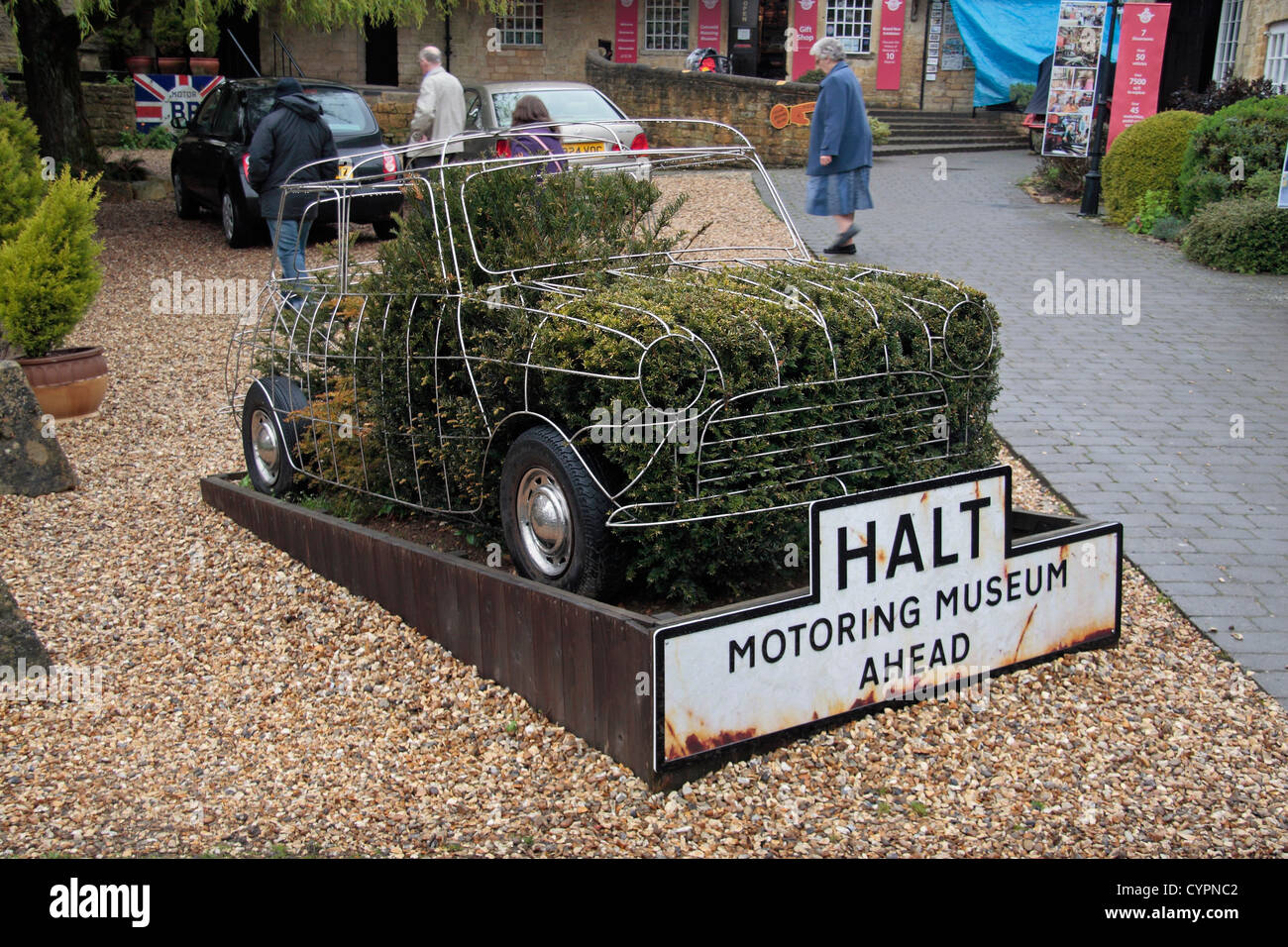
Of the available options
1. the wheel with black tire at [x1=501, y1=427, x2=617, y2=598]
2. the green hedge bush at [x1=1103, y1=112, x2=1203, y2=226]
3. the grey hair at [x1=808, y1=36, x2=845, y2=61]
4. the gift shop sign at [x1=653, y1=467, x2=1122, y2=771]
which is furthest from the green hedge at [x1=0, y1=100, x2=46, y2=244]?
the green hedge bush at [x1=1103, y1=112, x2=1203, y2=226]

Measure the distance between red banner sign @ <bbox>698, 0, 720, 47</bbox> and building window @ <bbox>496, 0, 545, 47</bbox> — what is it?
3.65 meters

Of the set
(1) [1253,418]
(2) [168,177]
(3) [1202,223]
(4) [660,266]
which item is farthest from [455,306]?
(2) [168,177]

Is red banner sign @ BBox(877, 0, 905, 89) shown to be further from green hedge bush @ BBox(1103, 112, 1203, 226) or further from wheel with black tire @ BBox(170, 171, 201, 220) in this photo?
wheel with black tire @ BBox(170, 171, 201, 220)

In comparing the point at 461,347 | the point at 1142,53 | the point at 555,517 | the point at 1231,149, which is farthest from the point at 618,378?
the point at 1142,53

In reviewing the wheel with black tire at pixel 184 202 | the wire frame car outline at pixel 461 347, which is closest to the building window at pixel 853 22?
the wheel with black tire at pixel 184 202

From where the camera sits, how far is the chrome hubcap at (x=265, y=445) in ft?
20.8

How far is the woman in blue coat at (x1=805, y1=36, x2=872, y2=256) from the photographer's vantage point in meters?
11.0

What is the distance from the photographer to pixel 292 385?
627cm

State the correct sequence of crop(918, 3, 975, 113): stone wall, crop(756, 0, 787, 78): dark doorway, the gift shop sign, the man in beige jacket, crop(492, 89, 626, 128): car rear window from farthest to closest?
crop(756, 0, 787, 78): dark doorway
crop(918, 3, 975, 113): stone wall
crop(492, 89, 626, 128): car rear window
the man in beige jacket
the gift shop sign

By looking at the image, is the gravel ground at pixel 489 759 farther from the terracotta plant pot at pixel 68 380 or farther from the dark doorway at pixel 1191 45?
the dark doorway at pixel 1191 45

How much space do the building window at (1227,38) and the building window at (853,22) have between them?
8579 mm

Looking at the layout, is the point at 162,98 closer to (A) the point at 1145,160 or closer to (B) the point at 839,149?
(B) the point at 839,149

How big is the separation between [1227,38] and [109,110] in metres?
19.6
